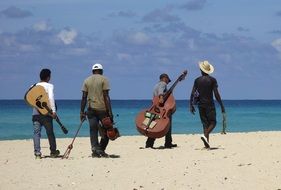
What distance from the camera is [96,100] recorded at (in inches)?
598

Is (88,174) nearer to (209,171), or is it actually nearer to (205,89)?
(209,171)

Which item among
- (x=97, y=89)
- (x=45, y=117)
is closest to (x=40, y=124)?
(x=45, y=117)

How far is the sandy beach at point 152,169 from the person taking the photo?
1195 cm

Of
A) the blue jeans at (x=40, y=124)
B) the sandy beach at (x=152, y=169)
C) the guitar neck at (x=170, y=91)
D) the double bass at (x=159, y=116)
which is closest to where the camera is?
the sandy beach at (x=152, y=169)

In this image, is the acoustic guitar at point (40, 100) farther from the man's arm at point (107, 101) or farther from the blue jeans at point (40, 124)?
the man's arm at point (107, 101)

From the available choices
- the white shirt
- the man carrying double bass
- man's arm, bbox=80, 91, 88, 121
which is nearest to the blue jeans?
the white shirt


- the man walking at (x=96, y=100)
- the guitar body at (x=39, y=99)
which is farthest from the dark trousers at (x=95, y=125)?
the guitar body at (x=39, y=99)

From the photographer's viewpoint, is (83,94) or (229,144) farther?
(229,144)

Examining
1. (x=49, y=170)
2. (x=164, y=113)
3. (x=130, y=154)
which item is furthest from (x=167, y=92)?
(x=49, y=170)

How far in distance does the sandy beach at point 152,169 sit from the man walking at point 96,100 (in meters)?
0.61

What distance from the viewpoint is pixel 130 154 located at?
1638 cm

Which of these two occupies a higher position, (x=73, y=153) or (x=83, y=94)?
(x=83, y=94)

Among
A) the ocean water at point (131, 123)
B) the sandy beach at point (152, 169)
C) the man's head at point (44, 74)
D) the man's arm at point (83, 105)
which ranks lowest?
the ocean water at point (131, 123)

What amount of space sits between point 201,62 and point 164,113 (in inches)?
50.3
